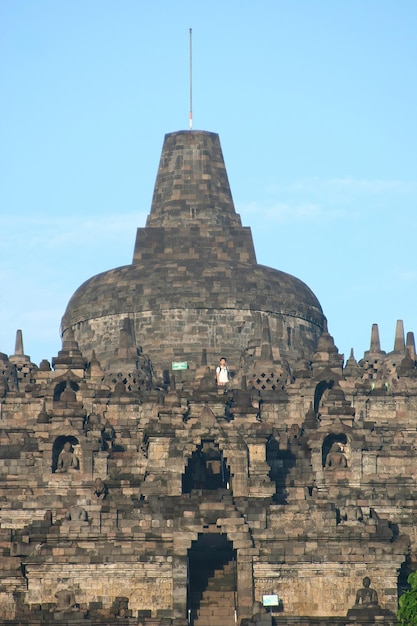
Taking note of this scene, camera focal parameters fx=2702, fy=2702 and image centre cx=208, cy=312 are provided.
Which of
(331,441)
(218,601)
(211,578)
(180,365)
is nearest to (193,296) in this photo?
(180,365)

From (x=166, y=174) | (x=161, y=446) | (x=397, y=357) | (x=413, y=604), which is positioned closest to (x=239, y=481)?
(x=161, y=446)

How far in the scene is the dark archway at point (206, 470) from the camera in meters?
121

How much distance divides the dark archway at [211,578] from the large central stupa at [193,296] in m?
21.0

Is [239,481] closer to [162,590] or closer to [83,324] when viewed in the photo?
[162,590]

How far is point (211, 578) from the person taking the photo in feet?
377

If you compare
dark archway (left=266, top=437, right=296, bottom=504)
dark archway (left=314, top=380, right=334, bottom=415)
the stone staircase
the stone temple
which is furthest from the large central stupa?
the stone staircase

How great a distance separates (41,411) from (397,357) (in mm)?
20528

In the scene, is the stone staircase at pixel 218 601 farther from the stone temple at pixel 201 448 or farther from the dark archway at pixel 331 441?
the dark archway at pixel 331 441

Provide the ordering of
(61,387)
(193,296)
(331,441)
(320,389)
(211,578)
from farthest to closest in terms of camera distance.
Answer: (193,296) → (61,387) → (320,389) → (331,441) → (211,578)

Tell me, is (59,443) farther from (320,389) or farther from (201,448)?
(320,389)

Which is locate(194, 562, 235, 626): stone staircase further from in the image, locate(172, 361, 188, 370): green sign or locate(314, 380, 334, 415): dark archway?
locate(172, 361, 188, 370): green sign

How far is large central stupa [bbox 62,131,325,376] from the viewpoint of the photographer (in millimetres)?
139500

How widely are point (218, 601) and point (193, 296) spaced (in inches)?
1170

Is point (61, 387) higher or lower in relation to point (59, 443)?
higher
